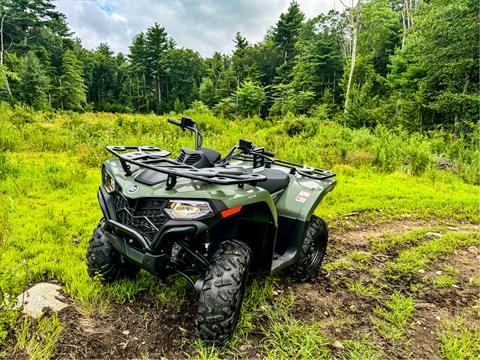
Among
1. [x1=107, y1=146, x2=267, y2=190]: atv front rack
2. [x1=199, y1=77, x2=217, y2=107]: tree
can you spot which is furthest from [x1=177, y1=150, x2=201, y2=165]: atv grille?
[x1=199, y1=77, x2=217, y2=107]: tree

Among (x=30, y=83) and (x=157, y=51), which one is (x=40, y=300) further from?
(x=157, y=51)

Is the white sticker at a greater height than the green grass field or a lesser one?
greater

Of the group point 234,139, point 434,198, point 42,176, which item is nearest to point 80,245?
point 42,176

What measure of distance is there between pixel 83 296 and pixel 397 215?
443cm

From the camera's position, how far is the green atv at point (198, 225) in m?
1.82

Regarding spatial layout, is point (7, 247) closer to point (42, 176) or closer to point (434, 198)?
point (42, 176)

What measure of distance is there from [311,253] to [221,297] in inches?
51.0

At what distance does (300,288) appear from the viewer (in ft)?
9.42

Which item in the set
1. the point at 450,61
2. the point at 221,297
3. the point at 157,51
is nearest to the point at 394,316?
the point at 221,297

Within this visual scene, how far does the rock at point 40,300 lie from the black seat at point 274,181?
1654mm

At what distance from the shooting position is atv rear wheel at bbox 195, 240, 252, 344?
6.09 ft

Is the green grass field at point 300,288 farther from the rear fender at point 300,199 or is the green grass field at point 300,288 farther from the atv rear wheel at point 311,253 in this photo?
the rear fender at point 300,199

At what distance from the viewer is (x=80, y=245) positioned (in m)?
3.28

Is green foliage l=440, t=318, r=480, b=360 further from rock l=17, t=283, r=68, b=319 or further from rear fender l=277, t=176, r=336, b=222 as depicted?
rock l=17, t=283, r=68, b=319
